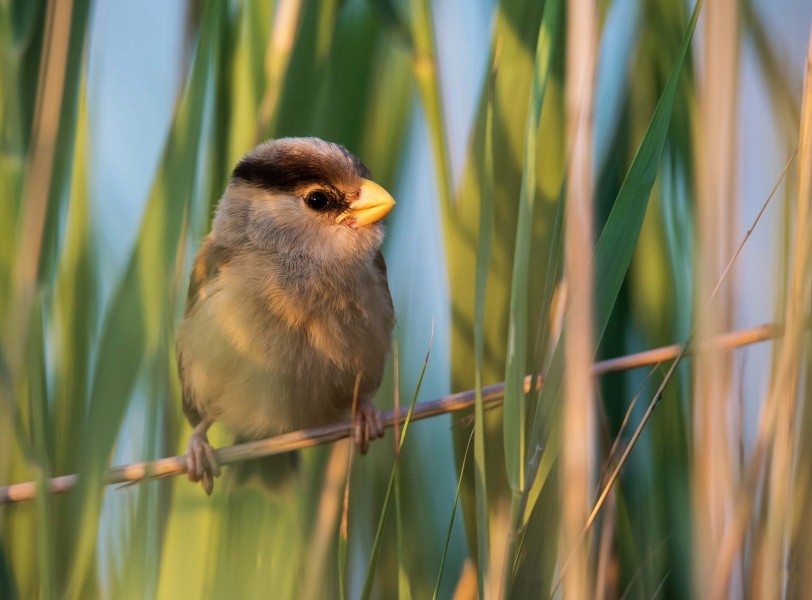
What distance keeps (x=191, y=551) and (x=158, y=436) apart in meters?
0.36

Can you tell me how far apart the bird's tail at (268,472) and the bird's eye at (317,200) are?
1.85 feet

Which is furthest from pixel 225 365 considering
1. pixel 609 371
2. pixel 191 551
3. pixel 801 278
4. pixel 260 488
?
pixel 801 278

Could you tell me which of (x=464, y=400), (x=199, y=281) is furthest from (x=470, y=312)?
(x=199, y=281)

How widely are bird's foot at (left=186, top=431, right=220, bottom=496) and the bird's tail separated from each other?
0.04 m

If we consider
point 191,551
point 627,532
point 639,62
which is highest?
point 639,62

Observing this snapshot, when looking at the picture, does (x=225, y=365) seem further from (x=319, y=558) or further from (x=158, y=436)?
(x=158, y=436)

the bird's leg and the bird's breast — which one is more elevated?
the bird's breast

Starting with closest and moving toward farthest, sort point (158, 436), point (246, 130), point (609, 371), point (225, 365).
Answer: point (158, 436) → point (609, 371) → point (246, 130) → point (225, 365)

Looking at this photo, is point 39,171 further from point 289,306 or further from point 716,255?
point 716,255

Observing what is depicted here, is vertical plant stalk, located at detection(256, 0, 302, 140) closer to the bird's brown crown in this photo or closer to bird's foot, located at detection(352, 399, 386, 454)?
the bird's brown crown

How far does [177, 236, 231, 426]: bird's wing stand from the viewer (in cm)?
208

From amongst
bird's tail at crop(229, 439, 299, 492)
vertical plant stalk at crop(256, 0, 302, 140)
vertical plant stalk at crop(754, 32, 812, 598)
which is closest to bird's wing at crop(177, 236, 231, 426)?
bird's tail at crop(229, 439, 299, 492)

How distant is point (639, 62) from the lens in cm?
162

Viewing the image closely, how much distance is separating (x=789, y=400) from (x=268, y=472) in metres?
1.07
